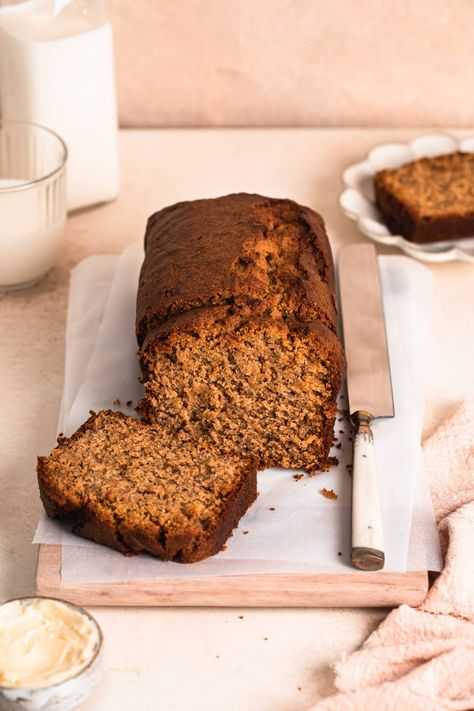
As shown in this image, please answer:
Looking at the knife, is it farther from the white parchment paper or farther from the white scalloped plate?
the white scalloped plate

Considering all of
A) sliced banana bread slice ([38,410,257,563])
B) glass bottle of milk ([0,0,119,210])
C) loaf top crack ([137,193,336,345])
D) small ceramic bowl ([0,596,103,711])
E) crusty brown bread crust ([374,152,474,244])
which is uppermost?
glass bottle of milk ([0,0,119,210])

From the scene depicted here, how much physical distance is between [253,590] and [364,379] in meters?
0.73

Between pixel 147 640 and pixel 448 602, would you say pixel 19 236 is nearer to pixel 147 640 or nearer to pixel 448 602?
pixel 147 640

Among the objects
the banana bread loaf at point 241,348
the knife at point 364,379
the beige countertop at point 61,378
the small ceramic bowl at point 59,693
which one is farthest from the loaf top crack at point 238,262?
the small ceramic bowl at point 59,693

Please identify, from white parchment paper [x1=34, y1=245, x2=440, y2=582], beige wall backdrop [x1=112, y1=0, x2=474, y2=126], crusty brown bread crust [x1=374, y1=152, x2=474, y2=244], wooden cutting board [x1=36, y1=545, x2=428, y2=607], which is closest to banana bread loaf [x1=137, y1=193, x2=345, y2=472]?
white parchment paper [x1=34, y1=245, x2=440, y2=582]

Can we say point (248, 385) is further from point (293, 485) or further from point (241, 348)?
point (293, 485)

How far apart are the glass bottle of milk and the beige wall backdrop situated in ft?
1.81

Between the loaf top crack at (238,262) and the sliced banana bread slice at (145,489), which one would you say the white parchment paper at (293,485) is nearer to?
the sliced banana bread slice at (145,489)

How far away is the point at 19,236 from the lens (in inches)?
117

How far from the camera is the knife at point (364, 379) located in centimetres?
214

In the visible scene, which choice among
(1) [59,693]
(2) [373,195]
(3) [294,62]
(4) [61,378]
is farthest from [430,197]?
(1) [59,693]

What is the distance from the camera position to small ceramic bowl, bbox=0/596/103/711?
5.88 ft

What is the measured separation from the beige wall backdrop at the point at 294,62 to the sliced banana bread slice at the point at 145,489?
1878mm

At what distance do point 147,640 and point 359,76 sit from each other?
2513 mm
